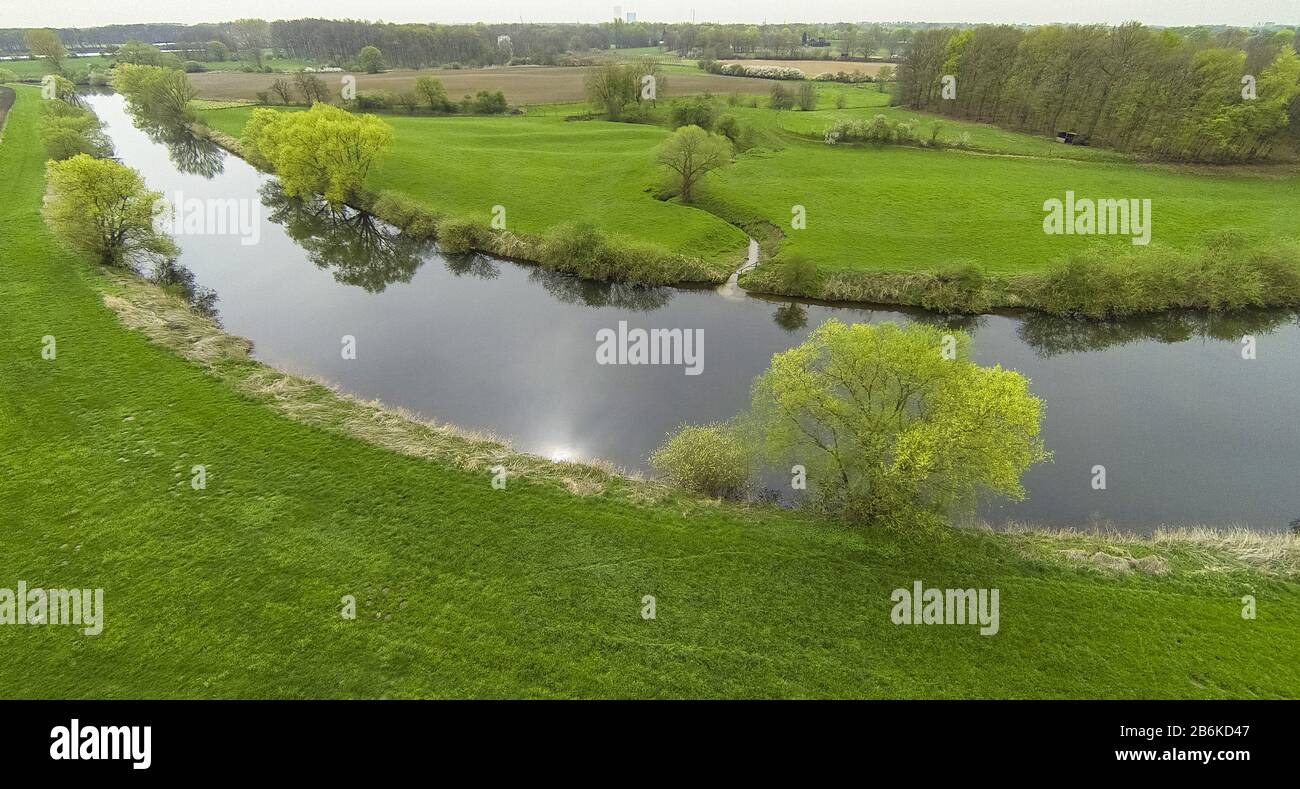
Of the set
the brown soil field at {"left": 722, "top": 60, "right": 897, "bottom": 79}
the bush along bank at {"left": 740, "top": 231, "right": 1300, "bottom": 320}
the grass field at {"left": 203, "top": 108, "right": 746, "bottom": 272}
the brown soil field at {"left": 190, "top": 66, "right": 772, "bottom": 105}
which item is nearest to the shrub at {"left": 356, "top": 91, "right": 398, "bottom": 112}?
the brown soil field at {"left": 190, "top": 66, "right": 772, "bottom": 105}

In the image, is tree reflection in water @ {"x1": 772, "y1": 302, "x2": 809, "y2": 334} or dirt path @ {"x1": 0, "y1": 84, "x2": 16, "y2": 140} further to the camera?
dirt path @ {"x1": 0, "y1": 84, "x2": 16, "y2": 140}

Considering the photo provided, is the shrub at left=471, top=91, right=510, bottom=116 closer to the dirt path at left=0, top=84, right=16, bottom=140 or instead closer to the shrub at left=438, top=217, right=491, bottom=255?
the shrub at left=438, top=217, right=491, bottom=255

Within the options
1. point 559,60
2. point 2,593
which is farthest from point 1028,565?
point 559,60

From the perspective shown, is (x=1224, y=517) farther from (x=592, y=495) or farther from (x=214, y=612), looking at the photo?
(x=214, y=612)

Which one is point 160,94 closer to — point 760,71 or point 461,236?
point 461,236
